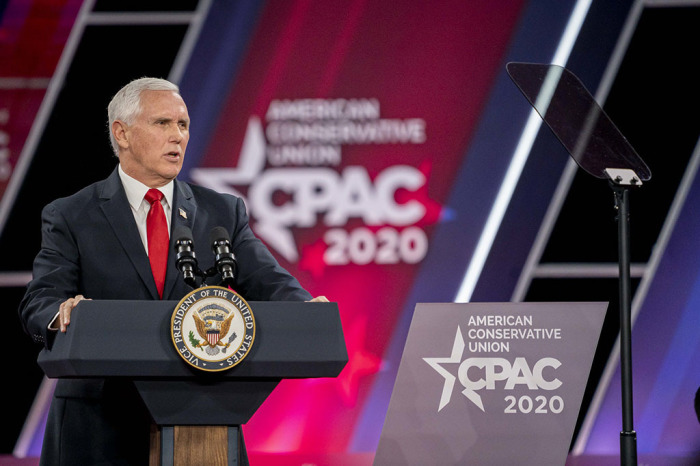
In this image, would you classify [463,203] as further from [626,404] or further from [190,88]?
[626,404]

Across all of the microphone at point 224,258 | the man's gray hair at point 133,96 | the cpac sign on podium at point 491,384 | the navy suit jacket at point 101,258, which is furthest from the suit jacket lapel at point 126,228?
the cpac sign on podium at point 491,384

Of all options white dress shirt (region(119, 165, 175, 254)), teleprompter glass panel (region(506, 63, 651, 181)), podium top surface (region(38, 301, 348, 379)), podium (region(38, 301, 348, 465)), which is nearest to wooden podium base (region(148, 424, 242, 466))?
podium (region(38, 301, 348, 465))

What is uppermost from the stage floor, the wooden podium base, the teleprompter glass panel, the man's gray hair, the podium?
the teleprompter glass panel

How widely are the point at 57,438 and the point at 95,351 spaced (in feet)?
1.26

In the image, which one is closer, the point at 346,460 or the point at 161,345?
the point at 161,345

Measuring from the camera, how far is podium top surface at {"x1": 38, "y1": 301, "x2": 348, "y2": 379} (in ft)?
5.19

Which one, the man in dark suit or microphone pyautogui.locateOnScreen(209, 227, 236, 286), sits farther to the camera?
the man in dark suit

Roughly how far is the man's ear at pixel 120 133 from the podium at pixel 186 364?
21.0 inches

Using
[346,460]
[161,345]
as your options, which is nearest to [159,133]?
[161,345]

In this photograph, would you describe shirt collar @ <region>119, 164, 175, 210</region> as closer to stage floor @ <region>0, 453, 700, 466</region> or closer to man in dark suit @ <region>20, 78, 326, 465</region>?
man in dark suit @ <region>20, 78, 326, 465</region>

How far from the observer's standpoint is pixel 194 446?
1651 mm

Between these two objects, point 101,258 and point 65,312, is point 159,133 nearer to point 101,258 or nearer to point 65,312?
point 101,258

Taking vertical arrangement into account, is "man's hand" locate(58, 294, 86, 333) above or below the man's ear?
below

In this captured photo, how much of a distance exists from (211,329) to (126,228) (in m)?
0.45
